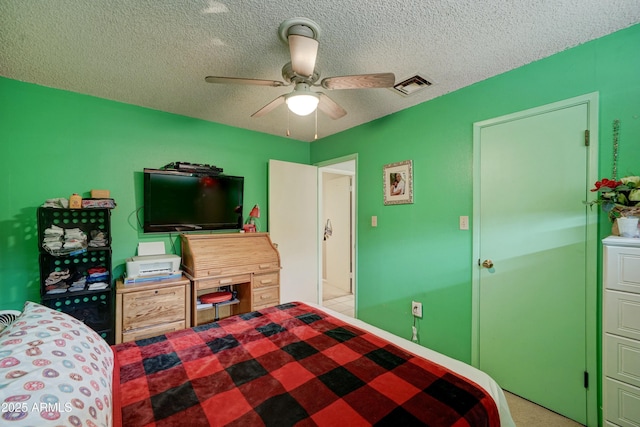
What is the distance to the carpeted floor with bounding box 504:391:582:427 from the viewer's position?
165 centimetres

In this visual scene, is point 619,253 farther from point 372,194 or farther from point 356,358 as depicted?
point 372,194

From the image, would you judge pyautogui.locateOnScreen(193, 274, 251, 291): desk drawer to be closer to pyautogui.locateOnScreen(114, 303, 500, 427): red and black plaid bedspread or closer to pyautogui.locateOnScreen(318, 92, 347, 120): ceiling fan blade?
pyautogui.locateOnScreen(114, 303, 500, 427): red and black plaid bedspread

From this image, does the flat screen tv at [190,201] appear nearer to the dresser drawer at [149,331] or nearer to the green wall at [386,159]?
the green wall at [386,159]

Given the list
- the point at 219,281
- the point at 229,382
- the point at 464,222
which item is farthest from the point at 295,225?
the point at 229,382

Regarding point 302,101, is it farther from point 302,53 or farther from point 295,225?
point 295,225

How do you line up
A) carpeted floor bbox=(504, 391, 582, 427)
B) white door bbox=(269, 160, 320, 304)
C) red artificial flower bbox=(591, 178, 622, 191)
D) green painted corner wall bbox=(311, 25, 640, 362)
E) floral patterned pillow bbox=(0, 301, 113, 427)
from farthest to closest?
white door bbox=(269, 160, 320, 304)
carpeted floor bbox=(504, 391, 582, 427)
green painted corner wall bbox=(311, 25, 640, 362)
red artificial flower bbox=(591, 178, 622, 191)
floral patterned pillow bbox=(0, 301, 113, 427)

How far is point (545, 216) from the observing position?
1.78 m

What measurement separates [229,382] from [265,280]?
5.77ft

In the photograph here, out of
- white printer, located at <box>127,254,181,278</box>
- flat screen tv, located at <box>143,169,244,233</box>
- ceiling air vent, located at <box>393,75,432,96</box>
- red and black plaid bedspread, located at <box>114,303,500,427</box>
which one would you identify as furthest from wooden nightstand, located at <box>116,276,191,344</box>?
ceiling air vent, located at <box>393,75,432,96</box>

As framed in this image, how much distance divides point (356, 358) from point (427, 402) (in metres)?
0.37

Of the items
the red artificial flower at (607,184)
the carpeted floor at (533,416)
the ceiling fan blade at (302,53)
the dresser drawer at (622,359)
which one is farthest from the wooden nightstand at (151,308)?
the red artificial flower at (607,184)

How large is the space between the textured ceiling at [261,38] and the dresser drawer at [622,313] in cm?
150

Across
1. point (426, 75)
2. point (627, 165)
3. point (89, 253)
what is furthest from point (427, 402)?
point (89, 253)

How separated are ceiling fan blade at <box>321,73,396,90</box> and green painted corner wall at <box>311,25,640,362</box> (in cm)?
109
